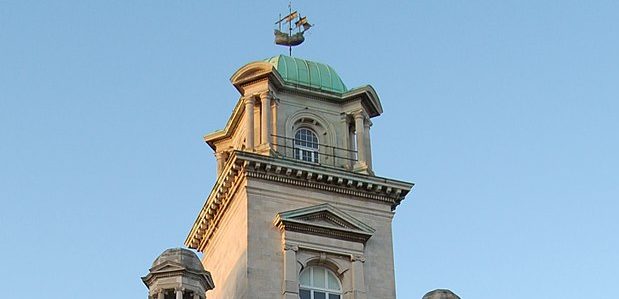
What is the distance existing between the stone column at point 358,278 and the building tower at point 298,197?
47 mm

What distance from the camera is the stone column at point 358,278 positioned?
168 feet

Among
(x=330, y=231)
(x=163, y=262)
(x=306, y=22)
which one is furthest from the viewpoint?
(x=306, y=22)

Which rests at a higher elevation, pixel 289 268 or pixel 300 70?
pixel 300 70

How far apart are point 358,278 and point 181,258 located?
712 centimetres

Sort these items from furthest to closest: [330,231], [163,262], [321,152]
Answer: [321,152]
[330,231]
[163,262]

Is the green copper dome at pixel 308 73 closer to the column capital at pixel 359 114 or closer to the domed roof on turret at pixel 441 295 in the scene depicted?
the column capital at pixel 359 114

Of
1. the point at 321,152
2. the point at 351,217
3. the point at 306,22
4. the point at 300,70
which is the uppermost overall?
Result: the point at 306,22

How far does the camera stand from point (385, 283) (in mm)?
52250

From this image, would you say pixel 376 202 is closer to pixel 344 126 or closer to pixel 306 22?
pixel 344 126

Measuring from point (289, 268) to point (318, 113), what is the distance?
26.1ft

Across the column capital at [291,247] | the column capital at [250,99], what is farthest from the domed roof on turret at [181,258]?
the column capital at [250,99]

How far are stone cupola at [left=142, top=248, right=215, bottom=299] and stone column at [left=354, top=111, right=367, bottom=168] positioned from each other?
911 centimetres

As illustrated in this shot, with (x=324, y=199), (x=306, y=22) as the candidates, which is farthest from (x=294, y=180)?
(x=306, y=22)

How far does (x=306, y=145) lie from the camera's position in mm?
55594
